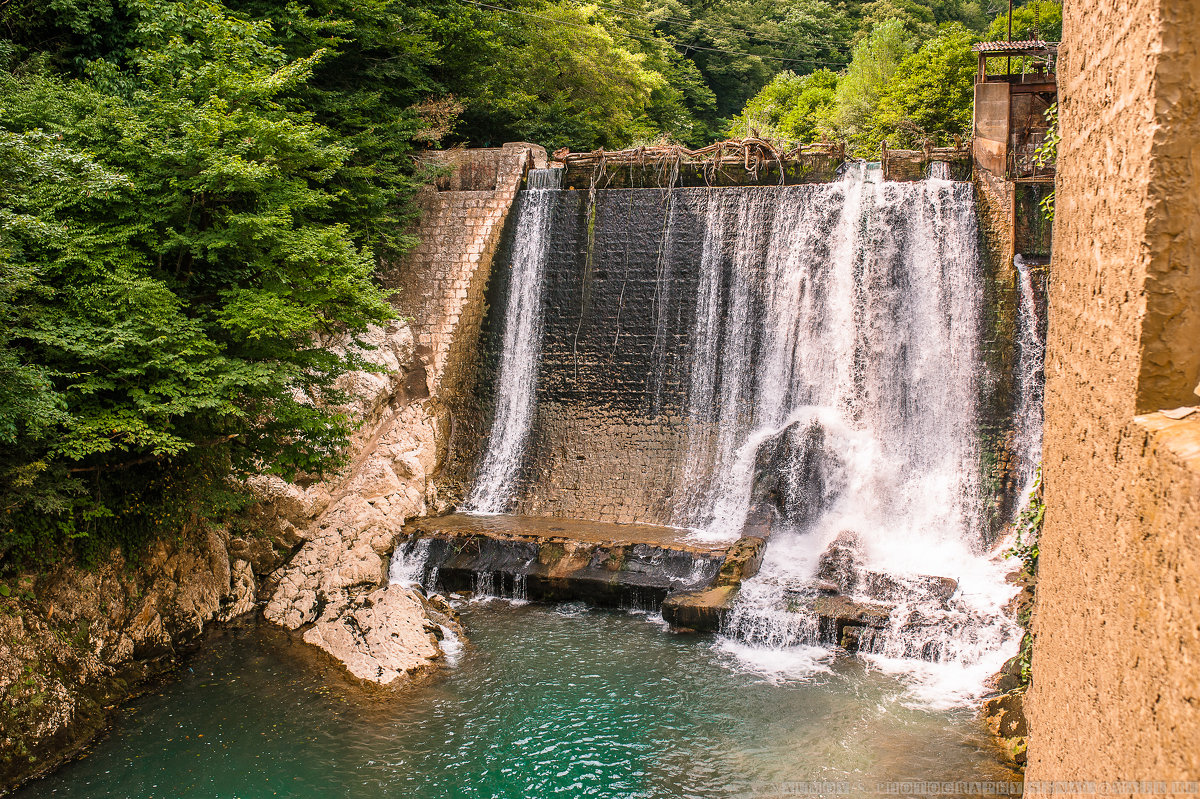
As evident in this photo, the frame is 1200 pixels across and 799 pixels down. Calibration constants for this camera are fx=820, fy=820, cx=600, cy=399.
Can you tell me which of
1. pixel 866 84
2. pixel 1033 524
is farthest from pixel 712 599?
pixel 866 84

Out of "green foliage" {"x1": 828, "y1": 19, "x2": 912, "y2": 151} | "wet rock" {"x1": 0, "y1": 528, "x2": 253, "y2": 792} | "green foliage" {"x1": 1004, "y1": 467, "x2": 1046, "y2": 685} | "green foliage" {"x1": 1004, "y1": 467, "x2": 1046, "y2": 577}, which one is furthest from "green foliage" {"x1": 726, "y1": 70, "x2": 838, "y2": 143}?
"wet rock" {"x1": 0, "y1": 528, "x2": 253, "y2": 792}

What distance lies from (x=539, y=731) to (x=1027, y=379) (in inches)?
321

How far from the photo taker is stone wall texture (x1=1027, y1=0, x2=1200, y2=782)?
1745 millimetres

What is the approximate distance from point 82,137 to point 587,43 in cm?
1374

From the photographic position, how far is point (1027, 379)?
1124 centimetres

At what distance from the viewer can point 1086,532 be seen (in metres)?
2.38

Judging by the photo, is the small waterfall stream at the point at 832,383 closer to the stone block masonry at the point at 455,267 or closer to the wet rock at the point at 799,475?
the wet rock at the point at 799,475

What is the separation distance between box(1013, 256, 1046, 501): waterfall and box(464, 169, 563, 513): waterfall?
7223mm

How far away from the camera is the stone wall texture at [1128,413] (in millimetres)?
1745

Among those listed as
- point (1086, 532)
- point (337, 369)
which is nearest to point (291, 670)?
point (337, 369)

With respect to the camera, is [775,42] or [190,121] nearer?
[190,121]

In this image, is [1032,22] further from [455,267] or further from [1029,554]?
[1029,554]

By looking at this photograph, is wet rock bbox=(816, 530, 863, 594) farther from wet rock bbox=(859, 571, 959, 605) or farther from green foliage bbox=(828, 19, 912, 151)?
green foliage bbox=(828, 19, 912, 151)

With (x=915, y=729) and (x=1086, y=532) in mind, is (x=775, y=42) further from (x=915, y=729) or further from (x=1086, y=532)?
(x=1086, y=532)
